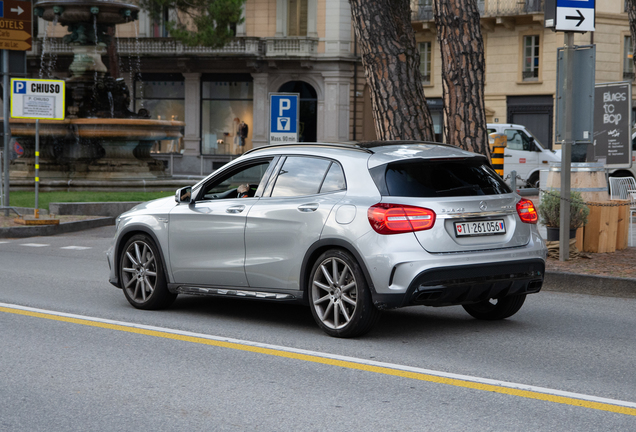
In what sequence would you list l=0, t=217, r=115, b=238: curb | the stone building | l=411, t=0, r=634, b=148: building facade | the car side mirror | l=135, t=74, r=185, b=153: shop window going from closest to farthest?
the car side mirror
l=0, t=217, r=115, b=238: curb
l=411, t=0, r=634, b=148: building facade
the stone building
l=135, t=74, r=185, b=153: shop window

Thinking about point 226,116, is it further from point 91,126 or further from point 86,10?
point 91,126

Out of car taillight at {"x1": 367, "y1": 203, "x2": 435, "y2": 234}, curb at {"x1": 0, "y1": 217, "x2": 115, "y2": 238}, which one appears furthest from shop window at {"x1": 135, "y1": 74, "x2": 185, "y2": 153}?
car taillight at {"x1": 367, "y1": 203, "x2": 435, "y2": 234}

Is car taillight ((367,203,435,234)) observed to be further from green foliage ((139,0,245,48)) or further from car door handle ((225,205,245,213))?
green foliage ((139,0,245,48))

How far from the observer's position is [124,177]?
23.8 m

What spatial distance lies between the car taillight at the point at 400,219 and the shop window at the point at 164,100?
126ft

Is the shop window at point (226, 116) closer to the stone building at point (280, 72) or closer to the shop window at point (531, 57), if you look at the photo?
the stone building at point (280, 72)

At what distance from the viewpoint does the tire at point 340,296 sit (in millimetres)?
6715

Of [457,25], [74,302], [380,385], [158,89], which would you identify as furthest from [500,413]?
[158,89]

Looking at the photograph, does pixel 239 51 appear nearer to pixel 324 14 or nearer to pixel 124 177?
pixel 324 14

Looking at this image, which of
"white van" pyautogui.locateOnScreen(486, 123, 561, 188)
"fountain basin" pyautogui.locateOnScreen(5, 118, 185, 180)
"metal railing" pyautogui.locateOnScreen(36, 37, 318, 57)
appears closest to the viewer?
"fountain basin" pyautogui.locateOnScreen(5, 118, 185, 180)

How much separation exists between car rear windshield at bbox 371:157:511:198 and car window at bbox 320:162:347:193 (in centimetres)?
30

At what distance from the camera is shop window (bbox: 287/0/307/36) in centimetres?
4309

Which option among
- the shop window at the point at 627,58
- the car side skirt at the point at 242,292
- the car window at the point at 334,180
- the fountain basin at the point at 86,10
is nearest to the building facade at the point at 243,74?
the shop window at the point at 627,58

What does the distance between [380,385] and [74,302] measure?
4.33 m
